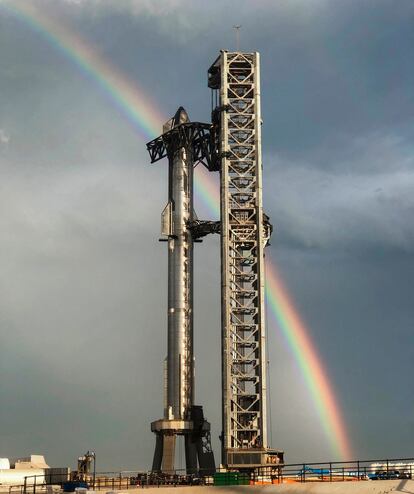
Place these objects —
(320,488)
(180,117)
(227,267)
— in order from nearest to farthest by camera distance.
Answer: (320,488) → (227,267) → (180,117)

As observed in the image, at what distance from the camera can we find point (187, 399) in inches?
3957

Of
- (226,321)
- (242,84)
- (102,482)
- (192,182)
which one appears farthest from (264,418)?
(242,84)

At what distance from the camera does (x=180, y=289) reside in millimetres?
103562

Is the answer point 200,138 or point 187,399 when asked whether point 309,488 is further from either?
point 200,138

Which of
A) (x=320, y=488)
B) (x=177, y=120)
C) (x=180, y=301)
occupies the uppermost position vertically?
(x=177, y=120)

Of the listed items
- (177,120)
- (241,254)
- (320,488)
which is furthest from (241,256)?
(320,488)

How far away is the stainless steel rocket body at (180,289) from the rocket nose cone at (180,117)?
13.4 ft

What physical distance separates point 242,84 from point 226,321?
95.7 ft

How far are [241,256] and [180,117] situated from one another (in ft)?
80.3

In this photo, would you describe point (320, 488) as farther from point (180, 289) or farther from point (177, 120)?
point (177, 120)

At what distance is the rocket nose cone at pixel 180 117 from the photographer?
11131cm

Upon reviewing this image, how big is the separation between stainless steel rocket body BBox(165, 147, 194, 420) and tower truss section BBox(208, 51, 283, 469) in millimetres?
6582

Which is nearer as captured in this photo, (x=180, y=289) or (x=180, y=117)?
(x=180, y=289)

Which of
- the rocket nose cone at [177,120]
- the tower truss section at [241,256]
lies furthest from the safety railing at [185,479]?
the rocket nose cone at [177,120]
